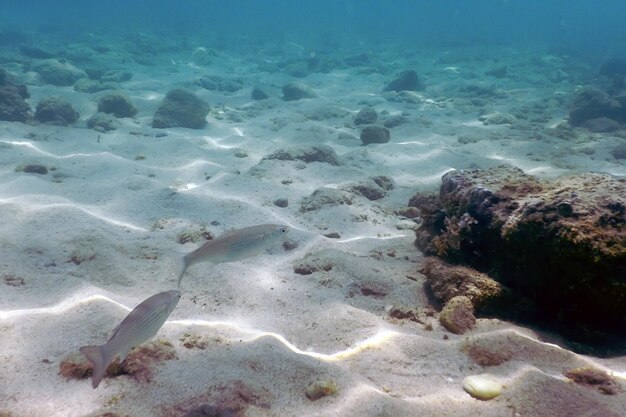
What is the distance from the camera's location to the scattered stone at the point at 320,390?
108 inches

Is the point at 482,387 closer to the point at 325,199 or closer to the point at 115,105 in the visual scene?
the point at 325,199

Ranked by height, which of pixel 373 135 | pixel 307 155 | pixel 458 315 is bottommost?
pixel 373 135

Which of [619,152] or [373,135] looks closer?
[619,152]

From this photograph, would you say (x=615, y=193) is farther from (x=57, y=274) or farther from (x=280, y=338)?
(x=57, y=274)

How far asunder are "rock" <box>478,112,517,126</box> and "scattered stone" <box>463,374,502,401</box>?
485 inches

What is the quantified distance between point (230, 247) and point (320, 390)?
1.26 m

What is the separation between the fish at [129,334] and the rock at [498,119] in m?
13.4

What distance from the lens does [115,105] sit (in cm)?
1305

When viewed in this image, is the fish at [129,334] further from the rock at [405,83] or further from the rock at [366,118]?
the rock at [405,83]

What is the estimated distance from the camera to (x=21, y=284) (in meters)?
4.03

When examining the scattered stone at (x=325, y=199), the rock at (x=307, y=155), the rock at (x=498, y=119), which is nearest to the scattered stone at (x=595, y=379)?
the scattered stone at (x=325, y=199)

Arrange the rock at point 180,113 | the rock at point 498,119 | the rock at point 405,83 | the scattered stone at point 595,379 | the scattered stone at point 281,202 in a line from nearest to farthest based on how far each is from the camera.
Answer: the scattered stone at point 595,379 → the scattered stone at point 281,202 → the rock at point 180,113 → the rock at point 498,119 → the rock at point 405,83

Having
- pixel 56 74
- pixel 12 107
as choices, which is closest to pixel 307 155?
pixel 12 107

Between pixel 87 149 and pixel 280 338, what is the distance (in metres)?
8.32
